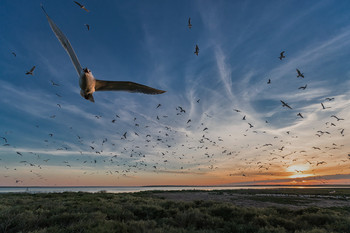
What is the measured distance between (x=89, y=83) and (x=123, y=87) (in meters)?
0.98

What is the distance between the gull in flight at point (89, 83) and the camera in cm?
456

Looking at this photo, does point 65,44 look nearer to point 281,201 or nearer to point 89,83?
point 89,83

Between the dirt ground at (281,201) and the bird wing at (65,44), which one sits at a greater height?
the bird wing at (65,44)

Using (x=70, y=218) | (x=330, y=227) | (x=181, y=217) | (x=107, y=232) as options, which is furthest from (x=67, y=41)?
(x=330, y=227)

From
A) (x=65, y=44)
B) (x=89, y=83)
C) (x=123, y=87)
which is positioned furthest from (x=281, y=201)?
(x=65, y=44)

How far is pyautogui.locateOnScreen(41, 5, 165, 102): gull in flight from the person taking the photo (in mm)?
4562

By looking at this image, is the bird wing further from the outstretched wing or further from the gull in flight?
the outstretched wing

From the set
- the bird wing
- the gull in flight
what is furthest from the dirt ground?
the bird wing

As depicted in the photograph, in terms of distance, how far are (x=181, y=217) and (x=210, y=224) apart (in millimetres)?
1748

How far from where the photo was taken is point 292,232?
9602mm

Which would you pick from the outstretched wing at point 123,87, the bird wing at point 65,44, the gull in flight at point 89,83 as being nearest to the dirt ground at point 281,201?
the outstretched wing at point 123,87

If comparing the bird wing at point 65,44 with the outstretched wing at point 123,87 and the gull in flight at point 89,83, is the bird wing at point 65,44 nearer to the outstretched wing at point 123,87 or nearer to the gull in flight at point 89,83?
the gull in flight at point 89,83

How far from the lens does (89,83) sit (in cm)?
469

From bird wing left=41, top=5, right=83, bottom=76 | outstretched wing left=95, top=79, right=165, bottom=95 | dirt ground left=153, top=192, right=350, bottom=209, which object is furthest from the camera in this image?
dirt ground left=153, top=192, right=350, bottom=209
